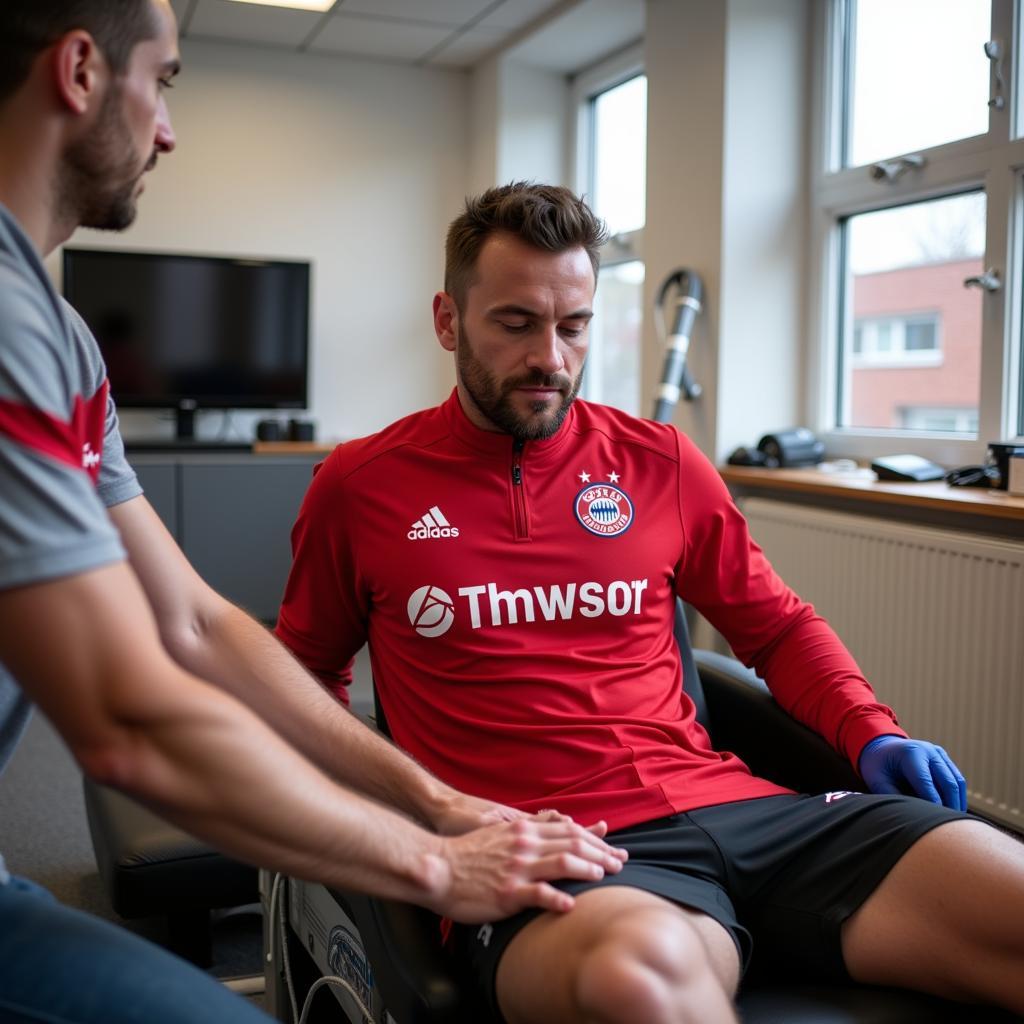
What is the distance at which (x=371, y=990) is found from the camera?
1.25 m

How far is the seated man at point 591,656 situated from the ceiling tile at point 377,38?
3317 millimetres

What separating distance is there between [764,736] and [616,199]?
11.7 feet

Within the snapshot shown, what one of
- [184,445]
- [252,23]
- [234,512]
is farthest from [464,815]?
[252,23]

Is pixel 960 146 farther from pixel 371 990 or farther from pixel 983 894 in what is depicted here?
pixel 371 990

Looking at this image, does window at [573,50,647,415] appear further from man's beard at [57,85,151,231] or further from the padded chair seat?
man's beard at [57,85,151,231]

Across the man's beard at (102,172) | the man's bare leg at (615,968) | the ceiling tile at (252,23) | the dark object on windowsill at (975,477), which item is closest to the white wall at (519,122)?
the ceiling tile at (252,23)

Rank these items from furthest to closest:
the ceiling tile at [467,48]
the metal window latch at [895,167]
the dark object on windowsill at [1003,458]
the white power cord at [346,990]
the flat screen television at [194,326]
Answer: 1. the ceiling tile at [467,48]
2. the flat screen television at [194,326]
3. the metal window latch at [895,167]
4. the dark object on windowsill at [1003,458]
5. the white power cord at [346,990]

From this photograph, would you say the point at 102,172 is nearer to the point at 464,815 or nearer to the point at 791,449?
the point at 464,815

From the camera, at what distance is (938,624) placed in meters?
2.60

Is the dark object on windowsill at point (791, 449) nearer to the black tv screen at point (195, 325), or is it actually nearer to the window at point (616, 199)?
the window at point (616, 199)

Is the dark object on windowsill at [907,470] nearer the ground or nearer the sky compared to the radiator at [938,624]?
nearer the sky

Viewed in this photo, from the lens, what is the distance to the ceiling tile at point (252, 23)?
439 cm

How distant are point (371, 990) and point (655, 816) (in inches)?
15.1

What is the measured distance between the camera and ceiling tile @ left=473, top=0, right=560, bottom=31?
14.0 ft
